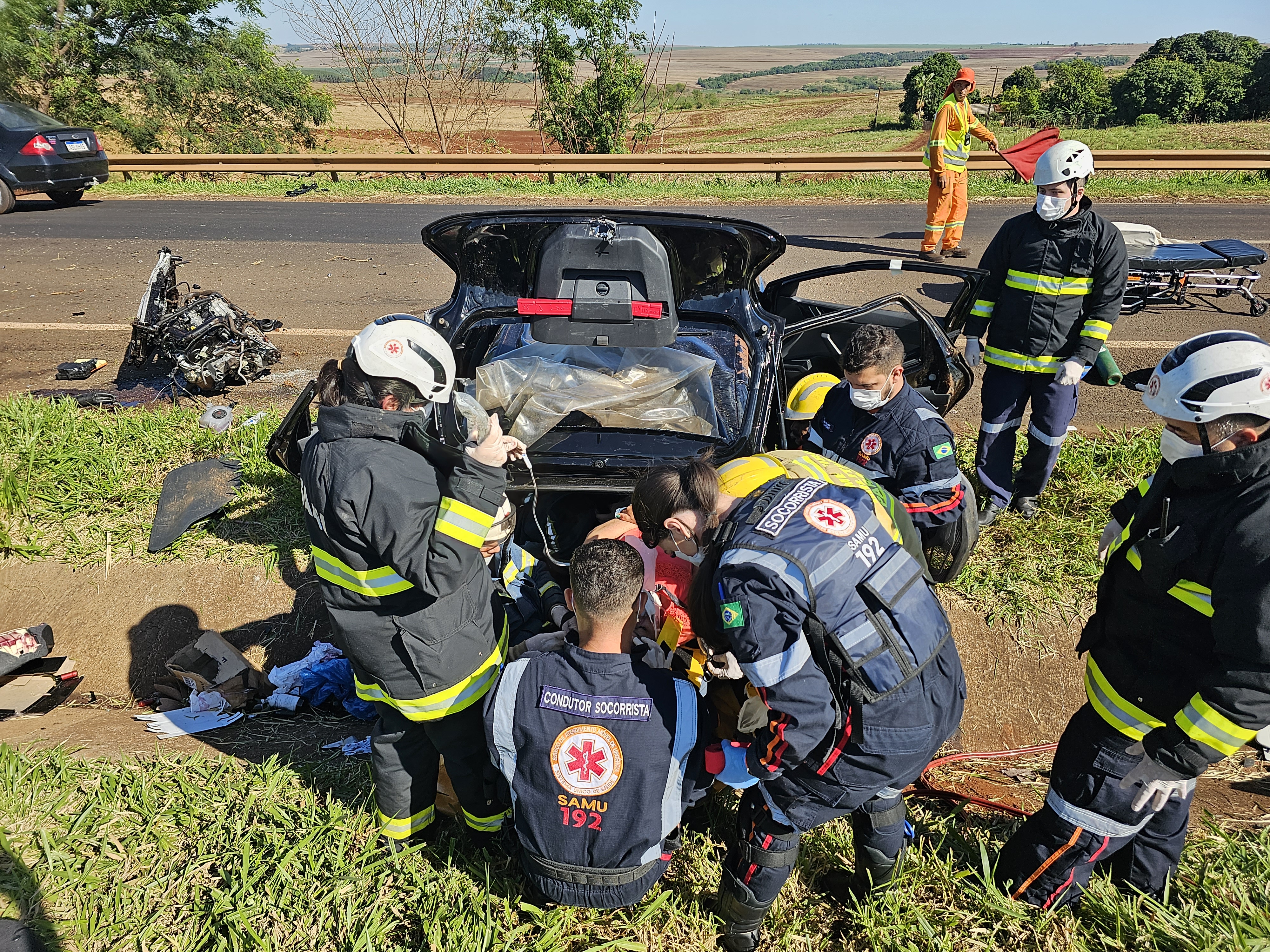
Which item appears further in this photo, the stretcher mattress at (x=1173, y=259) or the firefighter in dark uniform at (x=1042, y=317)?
the stretcher mattress at (x=1173, y=259)

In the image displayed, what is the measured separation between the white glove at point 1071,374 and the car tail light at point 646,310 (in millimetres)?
2203

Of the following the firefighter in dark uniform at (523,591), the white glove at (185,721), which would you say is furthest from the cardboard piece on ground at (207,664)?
the firefighter in dark uniform at (523,591)

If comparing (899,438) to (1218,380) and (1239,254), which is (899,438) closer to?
(1218,380)

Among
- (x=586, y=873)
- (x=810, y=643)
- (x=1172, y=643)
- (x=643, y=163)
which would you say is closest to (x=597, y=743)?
(x=586, y=873)

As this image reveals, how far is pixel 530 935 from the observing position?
8.34 ft

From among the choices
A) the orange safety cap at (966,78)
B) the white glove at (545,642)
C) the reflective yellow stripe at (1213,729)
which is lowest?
the white glove at (545,642)

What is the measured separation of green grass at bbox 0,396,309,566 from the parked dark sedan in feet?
31.3

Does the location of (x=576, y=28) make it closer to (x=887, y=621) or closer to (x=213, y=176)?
(x=213, y=176)

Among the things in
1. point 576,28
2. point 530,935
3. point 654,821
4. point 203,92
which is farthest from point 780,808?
point 203,92

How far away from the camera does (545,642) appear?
269cm

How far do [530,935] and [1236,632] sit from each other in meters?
2.12

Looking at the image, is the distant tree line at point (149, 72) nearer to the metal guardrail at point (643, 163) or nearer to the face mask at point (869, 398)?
the metal guardrail at point (643, 163)

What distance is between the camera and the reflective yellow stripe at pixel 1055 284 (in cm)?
425

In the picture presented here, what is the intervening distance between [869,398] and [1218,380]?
1320mm
